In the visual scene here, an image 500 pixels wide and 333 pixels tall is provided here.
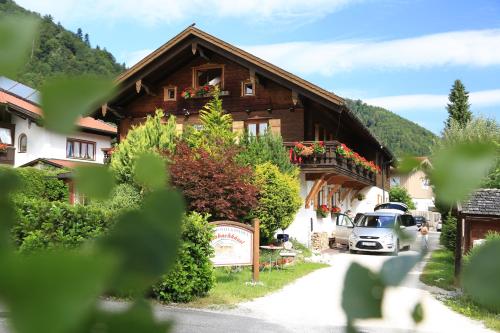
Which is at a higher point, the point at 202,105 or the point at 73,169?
the point at 202,105

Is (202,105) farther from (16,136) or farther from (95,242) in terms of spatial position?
(95,242)

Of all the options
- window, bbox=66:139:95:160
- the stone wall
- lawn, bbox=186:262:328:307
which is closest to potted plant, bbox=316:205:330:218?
the stone wall

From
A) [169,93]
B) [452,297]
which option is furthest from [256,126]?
[452,297]

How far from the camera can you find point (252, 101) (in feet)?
62.4

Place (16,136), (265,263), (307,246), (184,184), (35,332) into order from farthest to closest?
(16,136) < (307,246) < (265,263) < (184,184) < (35,332)

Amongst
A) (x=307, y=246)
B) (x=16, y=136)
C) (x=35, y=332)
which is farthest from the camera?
(x=16, y=136)

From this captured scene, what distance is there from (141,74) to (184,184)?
8.31 metres

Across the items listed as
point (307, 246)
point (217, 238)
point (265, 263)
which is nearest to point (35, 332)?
point (217, 238)

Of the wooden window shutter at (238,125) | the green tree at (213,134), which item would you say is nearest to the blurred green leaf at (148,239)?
the green tree at (213,134)

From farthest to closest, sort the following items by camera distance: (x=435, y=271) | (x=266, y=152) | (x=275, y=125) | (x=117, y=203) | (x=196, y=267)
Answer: (x=275, y=125) < (x=266, y=152) < (x=196, y=267) < (x=435, y=271) < (x=117, y=203)

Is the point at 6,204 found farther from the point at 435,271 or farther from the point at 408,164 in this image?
the point at 435,271

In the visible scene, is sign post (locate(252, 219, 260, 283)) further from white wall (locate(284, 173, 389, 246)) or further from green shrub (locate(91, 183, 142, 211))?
green shrub (locate(91, 183, 142, 211))

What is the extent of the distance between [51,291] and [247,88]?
755 inches

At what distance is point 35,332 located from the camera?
0.91 feet
